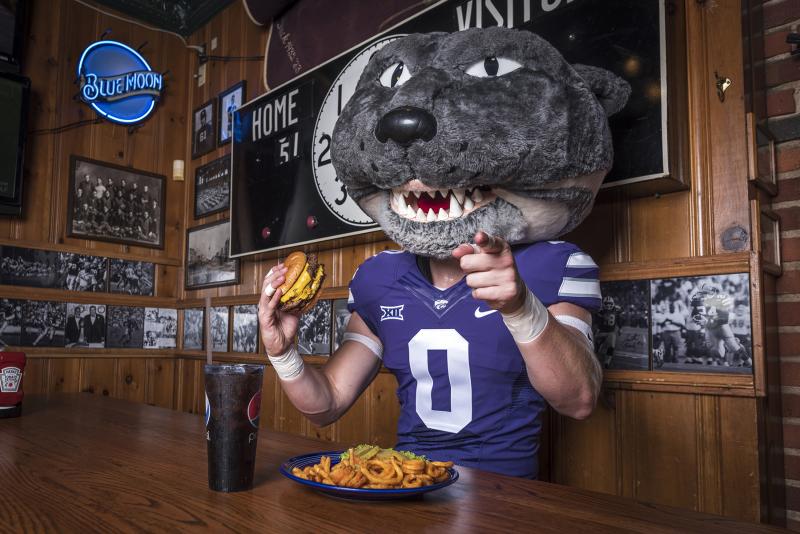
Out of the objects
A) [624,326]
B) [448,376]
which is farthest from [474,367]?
[624,326]

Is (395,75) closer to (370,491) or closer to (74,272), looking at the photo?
(370,491)

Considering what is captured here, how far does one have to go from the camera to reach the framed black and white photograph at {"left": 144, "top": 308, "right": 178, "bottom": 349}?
10.9 feet

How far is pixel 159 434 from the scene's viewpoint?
120 centimetres

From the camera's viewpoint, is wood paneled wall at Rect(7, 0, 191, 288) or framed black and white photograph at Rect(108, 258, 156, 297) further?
framed black and white photograph at Rect(108, 258, 156, 297)

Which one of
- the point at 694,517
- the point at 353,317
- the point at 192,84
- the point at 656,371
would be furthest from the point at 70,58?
the point at 694,517

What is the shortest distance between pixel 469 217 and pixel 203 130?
8.58ft

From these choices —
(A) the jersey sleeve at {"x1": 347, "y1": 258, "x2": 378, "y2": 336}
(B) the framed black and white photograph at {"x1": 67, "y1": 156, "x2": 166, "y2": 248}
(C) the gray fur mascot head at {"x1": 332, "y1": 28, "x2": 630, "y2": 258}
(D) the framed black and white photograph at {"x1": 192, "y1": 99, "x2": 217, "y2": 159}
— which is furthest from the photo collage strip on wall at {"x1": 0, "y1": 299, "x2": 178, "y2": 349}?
(C) the gray fur mascot head at {"x1": 332, "y1": 28, "x2": 630, "y2": 258}

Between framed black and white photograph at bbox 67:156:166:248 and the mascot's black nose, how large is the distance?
254cm

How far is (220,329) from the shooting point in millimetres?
3064

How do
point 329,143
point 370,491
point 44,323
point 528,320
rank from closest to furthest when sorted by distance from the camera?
point 370,491, point 528,320, point 329,143, point 44,323

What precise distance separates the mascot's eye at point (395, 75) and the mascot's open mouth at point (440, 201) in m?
0.23

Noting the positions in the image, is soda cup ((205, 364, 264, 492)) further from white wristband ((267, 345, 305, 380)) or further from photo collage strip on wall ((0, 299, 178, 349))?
photo collage strip on wall ((0, 299, 178, 349))

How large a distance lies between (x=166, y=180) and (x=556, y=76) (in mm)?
2811

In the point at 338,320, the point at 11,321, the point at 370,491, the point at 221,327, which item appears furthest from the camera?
the point at 221,327
